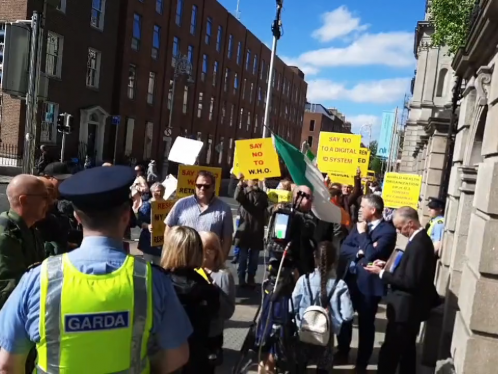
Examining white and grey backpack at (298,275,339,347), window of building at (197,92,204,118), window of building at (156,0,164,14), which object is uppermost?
window of building at (156,0,164,14)

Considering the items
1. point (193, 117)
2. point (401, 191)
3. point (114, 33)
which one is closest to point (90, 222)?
point (401, 191)

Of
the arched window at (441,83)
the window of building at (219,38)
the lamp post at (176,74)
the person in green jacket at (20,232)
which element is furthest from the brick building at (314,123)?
the person in green jacket at (20,232)

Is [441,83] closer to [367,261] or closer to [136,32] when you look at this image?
[136,32]

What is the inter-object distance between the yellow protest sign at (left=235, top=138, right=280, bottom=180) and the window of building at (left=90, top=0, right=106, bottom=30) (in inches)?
796

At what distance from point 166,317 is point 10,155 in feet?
71.5

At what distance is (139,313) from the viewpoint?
1.83m

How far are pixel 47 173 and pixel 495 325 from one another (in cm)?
437

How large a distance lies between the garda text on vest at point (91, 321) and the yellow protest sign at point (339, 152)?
7.40 m

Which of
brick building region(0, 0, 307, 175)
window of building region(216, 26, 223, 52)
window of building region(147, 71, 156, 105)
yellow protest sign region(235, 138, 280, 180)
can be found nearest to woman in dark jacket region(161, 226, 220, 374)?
yellow protest sign region(235, 138, 280, 180)

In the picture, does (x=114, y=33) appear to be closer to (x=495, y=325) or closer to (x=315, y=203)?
(x=315, y=203)

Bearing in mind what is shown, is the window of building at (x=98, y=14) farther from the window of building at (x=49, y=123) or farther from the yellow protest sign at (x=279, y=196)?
the yellow protest sign at (x=279, y=196)

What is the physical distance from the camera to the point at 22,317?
181 centimetres

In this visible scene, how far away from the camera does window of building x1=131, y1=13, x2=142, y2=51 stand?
28.8 m

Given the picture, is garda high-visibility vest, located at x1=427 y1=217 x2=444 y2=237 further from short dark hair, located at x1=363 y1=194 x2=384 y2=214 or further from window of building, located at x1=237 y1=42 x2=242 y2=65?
window of building, located at x1=237 y1=42 x2=242 y2=65
